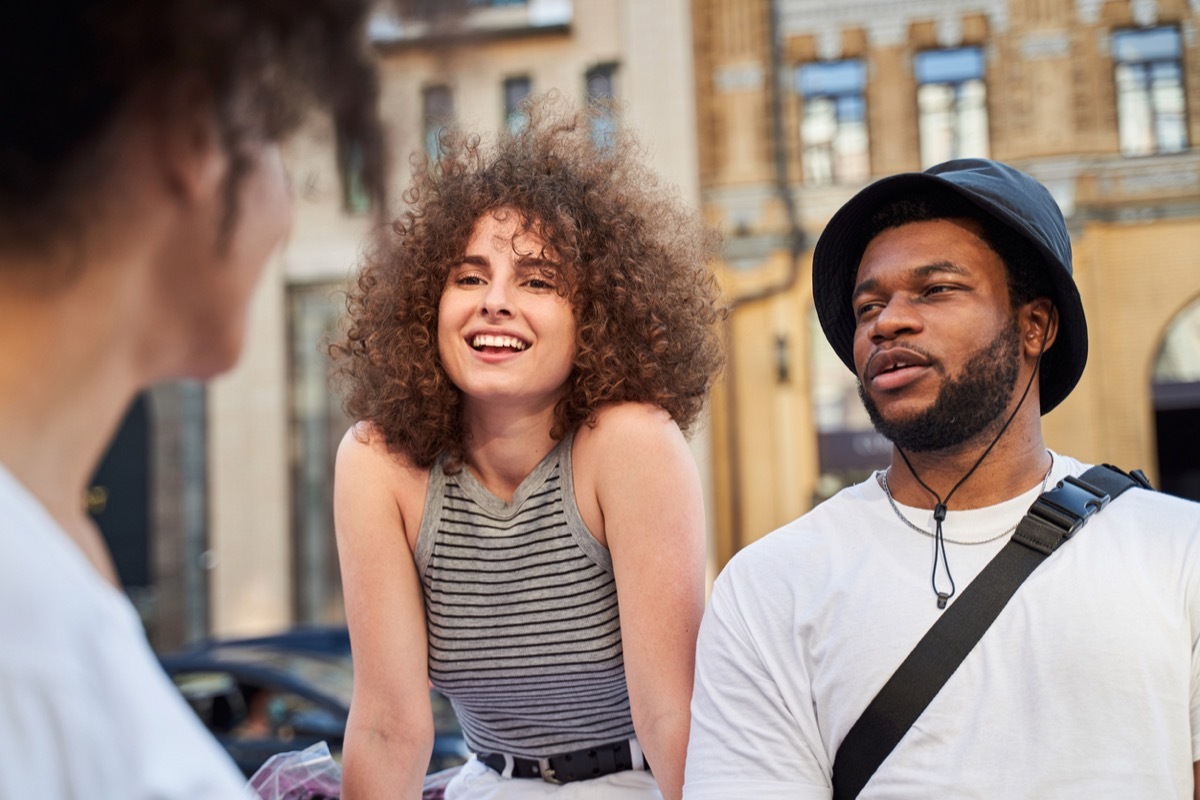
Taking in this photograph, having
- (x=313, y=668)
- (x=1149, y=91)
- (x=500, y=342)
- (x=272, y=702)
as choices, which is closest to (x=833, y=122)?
(x=1149, y=91)

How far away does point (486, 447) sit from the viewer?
2.29m

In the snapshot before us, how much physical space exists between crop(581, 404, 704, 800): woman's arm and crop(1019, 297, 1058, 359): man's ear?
24.5 inches

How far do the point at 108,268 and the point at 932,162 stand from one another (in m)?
13.8

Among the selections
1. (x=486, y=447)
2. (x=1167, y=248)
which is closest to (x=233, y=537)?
(x=1167, y=248)

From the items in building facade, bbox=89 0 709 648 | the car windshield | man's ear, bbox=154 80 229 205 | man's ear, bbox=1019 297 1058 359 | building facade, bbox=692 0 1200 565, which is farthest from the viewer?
building facade, bbox=89 0 709 648

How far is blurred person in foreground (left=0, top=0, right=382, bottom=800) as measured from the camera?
2.12 ft

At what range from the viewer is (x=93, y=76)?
2.37 ft

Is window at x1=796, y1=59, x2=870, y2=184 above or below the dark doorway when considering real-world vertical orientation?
above

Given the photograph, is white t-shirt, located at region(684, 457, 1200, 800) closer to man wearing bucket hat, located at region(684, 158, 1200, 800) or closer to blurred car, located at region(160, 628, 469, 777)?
man wearing bucket hat, located at region(684, 158, 1200, 800)

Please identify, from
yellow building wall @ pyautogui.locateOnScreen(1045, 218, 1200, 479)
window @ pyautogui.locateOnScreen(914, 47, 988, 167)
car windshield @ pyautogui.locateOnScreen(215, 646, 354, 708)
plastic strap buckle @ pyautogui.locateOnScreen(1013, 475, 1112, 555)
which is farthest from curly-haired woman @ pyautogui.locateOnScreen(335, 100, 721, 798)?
window @ pyautogui.locateOnScreen(914, 47, 988, 167)

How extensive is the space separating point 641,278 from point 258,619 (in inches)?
537

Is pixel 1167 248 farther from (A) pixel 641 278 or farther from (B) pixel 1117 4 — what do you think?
(A) pixel 641 278

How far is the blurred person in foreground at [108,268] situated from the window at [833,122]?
13.8m

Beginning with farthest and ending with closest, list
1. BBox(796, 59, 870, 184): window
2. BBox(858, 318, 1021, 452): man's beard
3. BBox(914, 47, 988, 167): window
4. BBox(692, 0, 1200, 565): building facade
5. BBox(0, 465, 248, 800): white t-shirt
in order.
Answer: BBox(796, 59, 870, 184): window → BBox(914, 47, 988, 167): window → BBox(692, 0, 1200, 565): building facade → BBox(858, 318, 1021, 452): man's beard → BBox(0, 465, 248, 800): white t-shirt
